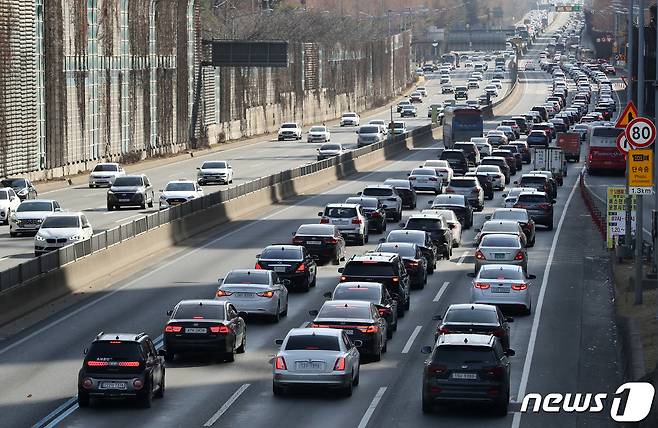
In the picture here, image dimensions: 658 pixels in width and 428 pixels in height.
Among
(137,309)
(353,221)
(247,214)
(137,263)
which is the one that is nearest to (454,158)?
(247,214)

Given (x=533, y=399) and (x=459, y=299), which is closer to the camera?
(x=533, y=399)

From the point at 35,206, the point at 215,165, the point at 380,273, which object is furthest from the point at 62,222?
the point at 215,165

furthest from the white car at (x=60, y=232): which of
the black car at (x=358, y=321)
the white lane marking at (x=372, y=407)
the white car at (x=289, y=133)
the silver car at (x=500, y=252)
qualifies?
the white car at (x=289, y=133)

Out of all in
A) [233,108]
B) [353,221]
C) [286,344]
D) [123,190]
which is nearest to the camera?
[286,344]

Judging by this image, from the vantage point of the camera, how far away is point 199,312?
32188mm

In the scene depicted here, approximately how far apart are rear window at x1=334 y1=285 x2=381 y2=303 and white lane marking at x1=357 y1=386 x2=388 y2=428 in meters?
5.28

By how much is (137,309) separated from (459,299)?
8.75 m

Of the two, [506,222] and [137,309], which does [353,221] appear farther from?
[137,309]

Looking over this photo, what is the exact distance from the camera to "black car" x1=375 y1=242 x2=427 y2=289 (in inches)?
1781

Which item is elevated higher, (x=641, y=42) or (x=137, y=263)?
(x=641, y=42)

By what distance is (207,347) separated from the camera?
3203 cm

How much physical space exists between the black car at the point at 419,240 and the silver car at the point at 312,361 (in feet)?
63.5

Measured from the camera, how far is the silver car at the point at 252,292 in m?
37.8

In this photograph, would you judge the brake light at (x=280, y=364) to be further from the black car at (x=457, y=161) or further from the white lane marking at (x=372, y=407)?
the black car at (x=457, y=161)
